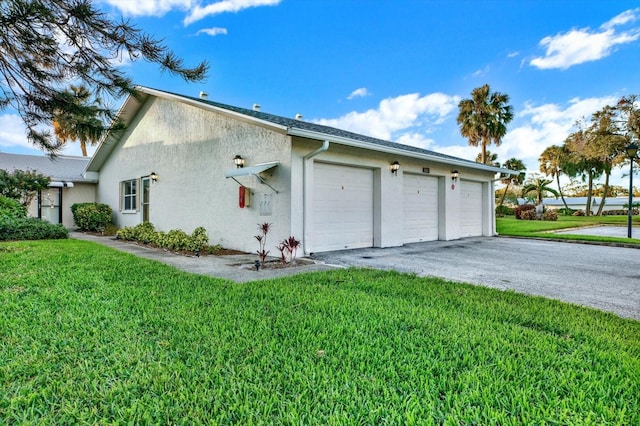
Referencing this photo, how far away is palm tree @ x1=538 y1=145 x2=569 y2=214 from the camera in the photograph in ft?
117

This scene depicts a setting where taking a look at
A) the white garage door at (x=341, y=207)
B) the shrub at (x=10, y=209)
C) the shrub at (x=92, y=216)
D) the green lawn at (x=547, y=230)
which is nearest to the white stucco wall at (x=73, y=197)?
the shrub at (x=92, y=216)

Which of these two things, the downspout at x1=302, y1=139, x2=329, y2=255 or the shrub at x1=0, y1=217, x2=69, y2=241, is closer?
the downspout at x1=302, y1=139, x2=329, y2=255

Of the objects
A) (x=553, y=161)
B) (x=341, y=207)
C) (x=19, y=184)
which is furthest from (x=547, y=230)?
(x=553, y=161)

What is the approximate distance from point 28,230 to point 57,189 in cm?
689

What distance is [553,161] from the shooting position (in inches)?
1502

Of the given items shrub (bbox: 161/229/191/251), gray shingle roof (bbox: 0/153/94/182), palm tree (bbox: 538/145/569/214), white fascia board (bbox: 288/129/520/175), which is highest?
palm tree (bbox: 538/145/569/214)

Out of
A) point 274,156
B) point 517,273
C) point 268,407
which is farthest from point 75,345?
point 517,273

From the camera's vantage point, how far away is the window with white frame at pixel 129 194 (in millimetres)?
13566

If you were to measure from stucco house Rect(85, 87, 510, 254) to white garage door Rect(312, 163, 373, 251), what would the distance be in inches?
1.0

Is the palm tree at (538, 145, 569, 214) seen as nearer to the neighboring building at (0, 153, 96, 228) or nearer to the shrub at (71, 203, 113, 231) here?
the shrub at (71, 203, 113, 231)

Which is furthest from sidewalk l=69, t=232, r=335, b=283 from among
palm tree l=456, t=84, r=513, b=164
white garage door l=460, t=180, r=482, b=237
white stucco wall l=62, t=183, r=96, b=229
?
palm tree l=456, t=84, r=513, b=164

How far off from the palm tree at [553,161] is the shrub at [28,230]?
42.1 m

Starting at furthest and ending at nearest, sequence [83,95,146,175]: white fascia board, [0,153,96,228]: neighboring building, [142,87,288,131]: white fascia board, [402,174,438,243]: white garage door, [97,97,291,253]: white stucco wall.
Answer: [0,153,96,228]: neighboring building → [83,95,146,175]: white fascia board → [402,174,438,243]: white garage door → [97,97,291,253]: white stucco wall → [142,87,288,131]: white fascia board

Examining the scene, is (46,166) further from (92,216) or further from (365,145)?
(365,145)
